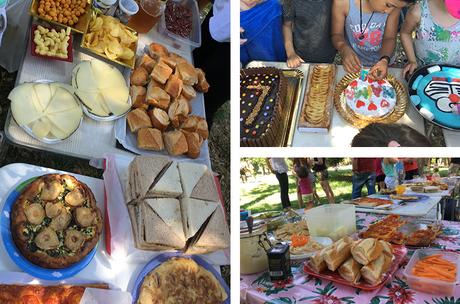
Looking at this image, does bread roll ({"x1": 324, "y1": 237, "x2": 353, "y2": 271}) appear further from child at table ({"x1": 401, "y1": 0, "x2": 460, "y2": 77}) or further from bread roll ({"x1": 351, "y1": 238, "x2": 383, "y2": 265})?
child at table ({"x1": 401, "y1": 0, "x2": 460, "y2": 77})

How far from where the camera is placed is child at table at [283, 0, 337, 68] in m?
1.00

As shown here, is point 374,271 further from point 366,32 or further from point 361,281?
point 366,32

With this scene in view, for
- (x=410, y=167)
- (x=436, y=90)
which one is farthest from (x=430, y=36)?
(x=410, y=167)

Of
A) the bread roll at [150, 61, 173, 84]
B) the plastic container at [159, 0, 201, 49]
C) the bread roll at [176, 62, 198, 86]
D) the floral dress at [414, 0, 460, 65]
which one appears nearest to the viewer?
the floral dress at [414, 0, 460, 65]

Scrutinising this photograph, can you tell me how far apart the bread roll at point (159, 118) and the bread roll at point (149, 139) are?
3 centimetres

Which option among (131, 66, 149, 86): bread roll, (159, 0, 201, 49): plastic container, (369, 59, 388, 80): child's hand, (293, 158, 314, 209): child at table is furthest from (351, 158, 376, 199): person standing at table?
(159, 0, 201, 49): plastic container

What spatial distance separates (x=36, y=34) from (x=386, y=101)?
0.96 metres

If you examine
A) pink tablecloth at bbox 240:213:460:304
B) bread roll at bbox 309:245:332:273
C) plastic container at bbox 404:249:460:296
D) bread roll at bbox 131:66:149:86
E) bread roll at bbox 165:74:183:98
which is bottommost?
pink tablecloth at bbox 240:213:460:304

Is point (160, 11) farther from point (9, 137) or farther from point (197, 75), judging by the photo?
point (9, 137)

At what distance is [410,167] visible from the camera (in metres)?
1.33

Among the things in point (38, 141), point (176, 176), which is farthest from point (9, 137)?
point (176, 176)

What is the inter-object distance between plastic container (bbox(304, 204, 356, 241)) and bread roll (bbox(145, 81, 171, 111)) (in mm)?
591

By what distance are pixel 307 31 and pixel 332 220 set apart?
1.92ft

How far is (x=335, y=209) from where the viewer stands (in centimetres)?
133
